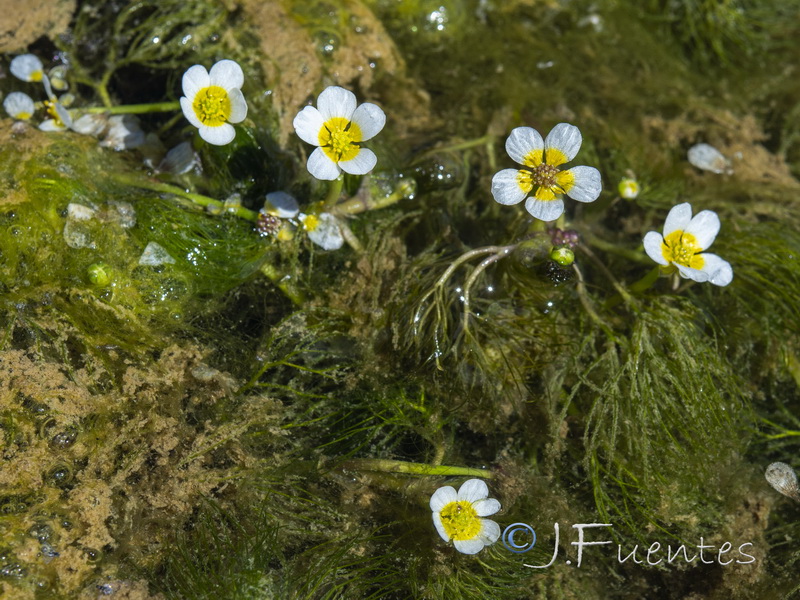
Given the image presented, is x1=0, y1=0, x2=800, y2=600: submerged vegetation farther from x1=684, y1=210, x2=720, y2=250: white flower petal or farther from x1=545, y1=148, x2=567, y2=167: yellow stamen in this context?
x1=684, y1=210, x2=720, y2=250: white flower petal

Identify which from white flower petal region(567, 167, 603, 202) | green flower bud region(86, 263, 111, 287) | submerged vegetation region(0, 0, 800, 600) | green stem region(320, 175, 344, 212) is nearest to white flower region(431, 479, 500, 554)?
submerged vegetation region(0, 0, 800, 600)

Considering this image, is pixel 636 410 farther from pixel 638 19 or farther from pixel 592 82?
pixel 638 19

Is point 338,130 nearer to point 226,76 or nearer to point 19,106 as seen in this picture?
point 226,76

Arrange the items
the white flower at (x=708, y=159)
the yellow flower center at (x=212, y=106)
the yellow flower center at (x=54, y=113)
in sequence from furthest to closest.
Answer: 1. the white flower at (x=708, y=159)
2. the yellow flower center at (x=54, y=113)
3. the yellow flower center at (x=212, y=106)

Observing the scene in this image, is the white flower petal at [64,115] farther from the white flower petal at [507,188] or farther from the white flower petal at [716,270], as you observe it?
the white flower petal at [716,270]

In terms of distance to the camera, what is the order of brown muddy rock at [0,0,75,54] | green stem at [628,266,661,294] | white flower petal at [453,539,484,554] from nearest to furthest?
white flower petal at [453,539,484,554] → green stem at [628,266,661,294] → brown muddy rock at [0,0,75,54]

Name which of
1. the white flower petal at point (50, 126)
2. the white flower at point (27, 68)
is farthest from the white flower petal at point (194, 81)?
the white flower at point (27, 68)
